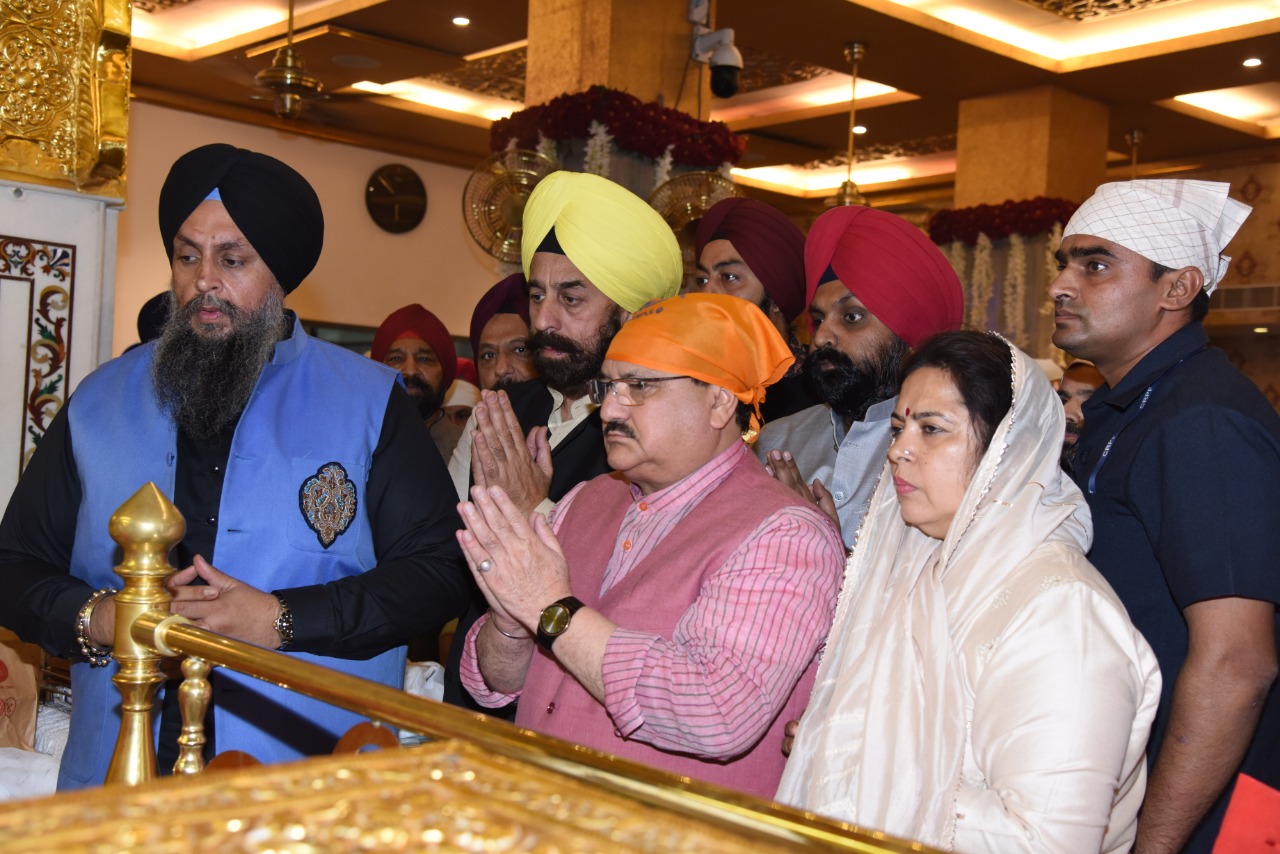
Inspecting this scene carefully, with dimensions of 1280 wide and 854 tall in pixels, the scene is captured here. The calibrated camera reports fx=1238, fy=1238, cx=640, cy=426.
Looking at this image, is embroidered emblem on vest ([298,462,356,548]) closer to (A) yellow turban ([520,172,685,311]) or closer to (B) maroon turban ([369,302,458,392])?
(A) yellow turban ([520,172,685,311])

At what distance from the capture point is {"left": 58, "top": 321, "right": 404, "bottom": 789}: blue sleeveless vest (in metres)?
2.15

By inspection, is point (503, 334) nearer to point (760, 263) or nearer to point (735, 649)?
point (760, 263)

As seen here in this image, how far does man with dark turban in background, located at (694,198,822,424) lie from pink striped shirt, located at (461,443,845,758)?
4.53ft

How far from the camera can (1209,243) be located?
2451 millimetres

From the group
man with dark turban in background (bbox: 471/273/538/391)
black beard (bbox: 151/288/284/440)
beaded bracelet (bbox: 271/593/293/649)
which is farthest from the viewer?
man with dark turban in background (bbox: 471/273/538/391)

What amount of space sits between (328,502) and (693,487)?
66cm

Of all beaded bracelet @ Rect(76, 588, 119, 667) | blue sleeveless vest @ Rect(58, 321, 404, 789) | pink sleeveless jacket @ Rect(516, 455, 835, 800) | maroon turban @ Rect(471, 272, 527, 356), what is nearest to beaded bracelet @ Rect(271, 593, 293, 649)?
blue sleeveless vest @ Rect(58, 321, 404, 789)

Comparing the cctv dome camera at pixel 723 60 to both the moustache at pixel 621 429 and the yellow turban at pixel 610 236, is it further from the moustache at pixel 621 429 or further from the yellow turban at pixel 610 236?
the moustache at pixel 621 429

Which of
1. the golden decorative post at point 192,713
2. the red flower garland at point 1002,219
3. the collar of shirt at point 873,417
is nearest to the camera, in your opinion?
the golden decorative post at point 192,713

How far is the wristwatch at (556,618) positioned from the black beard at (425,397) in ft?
10.7

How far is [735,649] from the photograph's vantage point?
6.17ft

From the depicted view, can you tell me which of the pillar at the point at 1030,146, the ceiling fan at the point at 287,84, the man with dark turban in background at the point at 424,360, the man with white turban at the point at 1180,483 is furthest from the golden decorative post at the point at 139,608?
the pillar at the point at 1030,146

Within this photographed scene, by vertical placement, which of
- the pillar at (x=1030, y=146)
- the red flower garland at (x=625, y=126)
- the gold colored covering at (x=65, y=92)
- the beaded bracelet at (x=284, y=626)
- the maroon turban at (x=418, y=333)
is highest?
the pillar at (x=1030, y=146)

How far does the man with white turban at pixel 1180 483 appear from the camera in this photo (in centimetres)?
203
